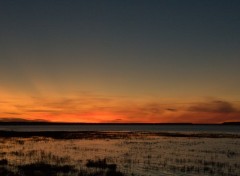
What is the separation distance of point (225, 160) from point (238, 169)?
23.5ft

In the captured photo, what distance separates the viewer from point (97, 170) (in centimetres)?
3231

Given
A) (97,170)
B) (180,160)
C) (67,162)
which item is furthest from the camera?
(180,160)

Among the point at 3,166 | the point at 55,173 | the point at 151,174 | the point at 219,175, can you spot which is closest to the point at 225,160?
the point at 219,175

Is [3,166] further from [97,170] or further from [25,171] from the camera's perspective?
[97,170]

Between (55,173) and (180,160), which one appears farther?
(180,160)

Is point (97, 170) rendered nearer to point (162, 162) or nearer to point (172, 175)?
point (172, 175)

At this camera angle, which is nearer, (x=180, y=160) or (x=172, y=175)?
(x=172, y=175)

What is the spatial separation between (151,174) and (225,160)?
13675mm

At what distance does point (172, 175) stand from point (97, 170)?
244 inches

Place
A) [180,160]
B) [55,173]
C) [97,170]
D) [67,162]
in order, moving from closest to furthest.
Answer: [55,173] < [97,170] < [67,162] < [180,160]

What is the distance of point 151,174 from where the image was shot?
101ft

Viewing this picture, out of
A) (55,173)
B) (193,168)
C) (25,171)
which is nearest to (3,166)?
(25,171)

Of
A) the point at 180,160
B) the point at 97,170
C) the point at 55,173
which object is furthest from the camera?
the point at 180,160

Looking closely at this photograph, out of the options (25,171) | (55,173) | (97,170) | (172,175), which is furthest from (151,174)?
(25,171)
